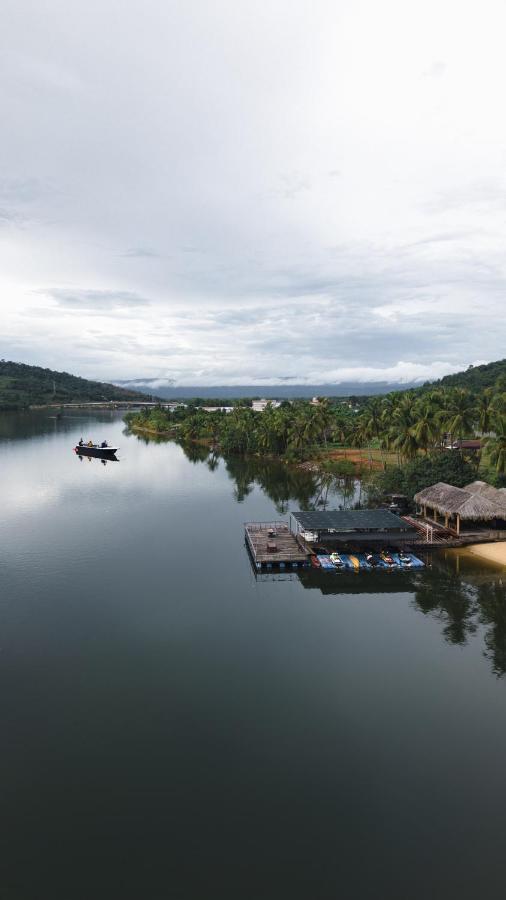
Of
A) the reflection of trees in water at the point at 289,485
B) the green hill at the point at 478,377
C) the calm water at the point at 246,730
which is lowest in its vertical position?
the calm water at the point at 246,730

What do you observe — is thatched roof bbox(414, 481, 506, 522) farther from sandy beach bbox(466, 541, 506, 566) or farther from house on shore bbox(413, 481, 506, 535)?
sandy beach bbox(466, 541, 506, 566)

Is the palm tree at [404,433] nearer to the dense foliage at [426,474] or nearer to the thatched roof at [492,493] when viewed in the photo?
the dense foliage at [426,474]

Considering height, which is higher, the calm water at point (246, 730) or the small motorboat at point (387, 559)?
the small motorboat at point (387, 559)

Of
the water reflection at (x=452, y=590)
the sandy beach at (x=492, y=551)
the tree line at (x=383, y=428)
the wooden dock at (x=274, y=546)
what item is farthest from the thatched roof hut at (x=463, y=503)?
the wooden dock at (x=274, y=546)

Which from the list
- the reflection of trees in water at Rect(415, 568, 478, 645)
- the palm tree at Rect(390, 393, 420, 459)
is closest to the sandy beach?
the reflection of trees in water at Rect(415, 568, 478, 645)

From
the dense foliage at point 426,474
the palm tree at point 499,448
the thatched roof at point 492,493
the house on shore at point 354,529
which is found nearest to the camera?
the house on shore at point 354,529

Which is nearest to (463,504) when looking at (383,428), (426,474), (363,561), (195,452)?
(426,474)
